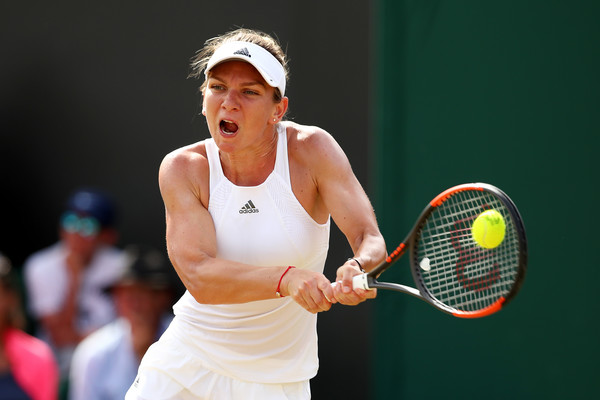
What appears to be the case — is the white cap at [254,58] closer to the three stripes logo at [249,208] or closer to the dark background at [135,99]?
the three stripes logo at [249,208]

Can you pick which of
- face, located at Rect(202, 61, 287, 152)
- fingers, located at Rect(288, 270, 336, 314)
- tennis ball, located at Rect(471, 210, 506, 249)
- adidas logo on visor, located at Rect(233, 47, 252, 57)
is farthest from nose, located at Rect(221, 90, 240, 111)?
tennis ball, located at Rect(471, 210, 506, 249)

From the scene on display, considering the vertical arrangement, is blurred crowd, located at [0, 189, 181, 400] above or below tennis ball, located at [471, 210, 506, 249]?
below

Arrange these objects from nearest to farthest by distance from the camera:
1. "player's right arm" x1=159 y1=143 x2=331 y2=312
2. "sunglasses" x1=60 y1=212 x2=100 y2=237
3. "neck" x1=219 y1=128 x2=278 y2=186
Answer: "player's right arm" x1=159 y1=143 x2=331 y2=312
"neck" x1=219 y1=128 x2=278 y2=186
"sunglasses" x1=60 y1=212 x2=100 y2=237

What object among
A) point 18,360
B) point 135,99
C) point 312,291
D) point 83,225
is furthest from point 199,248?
point 135,99

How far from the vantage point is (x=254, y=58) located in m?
2.81

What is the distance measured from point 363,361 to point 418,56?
58.8 inches

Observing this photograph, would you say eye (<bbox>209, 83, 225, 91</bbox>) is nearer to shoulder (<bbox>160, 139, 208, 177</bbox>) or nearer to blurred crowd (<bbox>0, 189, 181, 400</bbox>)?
shoulder (<bbox>160, 139, 208, 177</bbox>)

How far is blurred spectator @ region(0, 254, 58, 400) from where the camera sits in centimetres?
420

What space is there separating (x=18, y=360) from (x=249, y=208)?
1.83 m

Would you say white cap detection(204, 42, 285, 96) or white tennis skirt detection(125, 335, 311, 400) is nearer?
white cap detection(204, 42, 285, 96)

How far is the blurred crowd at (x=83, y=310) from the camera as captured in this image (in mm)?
4145

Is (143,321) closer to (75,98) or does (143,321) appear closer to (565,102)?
(75,98)

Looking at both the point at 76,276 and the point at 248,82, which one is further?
the point at 76,276

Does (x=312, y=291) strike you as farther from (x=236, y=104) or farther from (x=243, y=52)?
(x=243, y=52)
